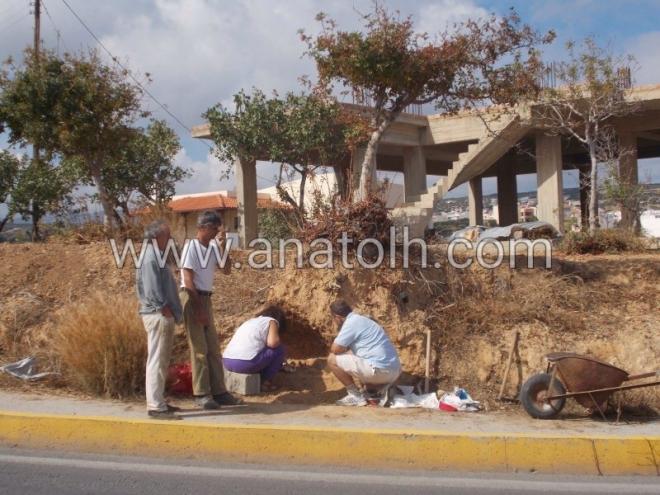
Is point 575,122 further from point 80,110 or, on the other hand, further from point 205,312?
point 205,312

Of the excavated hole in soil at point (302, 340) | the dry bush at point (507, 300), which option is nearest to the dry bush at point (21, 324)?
the excavated hole in soil at point (302, 340)

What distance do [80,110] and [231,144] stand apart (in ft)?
20.1

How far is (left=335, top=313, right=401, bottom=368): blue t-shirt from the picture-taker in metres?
6.69

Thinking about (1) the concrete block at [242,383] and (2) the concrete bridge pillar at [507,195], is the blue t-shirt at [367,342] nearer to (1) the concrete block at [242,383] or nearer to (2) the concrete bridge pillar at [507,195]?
(1) the concrete block at [242,383]

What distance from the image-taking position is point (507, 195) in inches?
1217

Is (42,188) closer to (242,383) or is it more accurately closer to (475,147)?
(475,147)

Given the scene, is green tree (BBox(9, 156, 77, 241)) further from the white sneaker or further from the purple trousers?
the white sneaker

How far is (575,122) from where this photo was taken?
59.1ft

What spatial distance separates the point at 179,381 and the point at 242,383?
66 centimetres

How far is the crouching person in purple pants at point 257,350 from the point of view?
7020mm

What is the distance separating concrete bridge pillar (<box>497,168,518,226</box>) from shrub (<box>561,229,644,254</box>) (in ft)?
61.2

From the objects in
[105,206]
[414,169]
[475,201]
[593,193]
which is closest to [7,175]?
[105,206]

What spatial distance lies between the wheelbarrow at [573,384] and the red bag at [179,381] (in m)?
3.40

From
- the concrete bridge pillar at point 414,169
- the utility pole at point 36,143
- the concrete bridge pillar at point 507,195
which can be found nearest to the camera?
the utility pole at point 36,143
